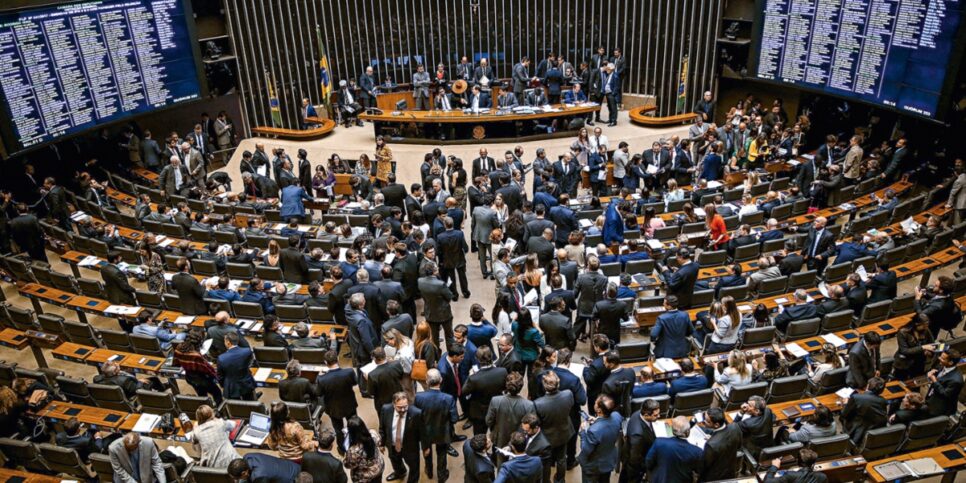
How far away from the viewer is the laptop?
7.11 m

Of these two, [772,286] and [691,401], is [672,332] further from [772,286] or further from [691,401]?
[772,286]

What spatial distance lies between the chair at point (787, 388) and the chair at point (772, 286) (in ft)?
6.68

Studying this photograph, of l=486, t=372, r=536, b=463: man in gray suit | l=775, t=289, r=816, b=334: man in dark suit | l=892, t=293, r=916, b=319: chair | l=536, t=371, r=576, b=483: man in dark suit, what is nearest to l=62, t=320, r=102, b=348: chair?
l=892, t=293, r=916, b=319: chair

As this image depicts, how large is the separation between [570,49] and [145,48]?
11523 millimetres

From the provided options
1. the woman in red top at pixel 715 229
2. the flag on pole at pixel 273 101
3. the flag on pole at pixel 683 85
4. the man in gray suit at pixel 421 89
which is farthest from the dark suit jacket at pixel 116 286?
the flag on pole at pixel 683 85

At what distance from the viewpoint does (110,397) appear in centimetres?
770

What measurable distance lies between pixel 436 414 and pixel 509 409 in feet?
2.38

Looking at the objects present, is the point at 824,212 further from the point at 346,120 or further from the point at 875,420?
the point at 346,120

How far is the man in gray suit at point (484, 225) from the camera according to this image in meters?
10.6

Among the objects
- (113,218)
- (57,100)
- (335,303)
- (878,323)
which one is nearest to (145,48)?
(57,100)

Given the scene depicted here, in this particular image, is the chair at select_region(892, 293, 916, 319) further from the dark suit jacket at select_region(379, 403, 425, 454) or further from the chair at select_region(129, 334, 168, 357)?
the dark suit jacket at select_region(379, 403, 425, 454)

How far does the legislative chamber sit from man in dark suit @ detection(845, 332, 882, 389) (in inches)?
1.5

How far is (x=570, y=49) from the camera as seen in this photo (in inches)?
821

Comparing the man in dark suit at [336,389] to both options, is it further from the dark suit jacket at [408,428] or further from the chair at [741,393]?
the chair at [741,393]
